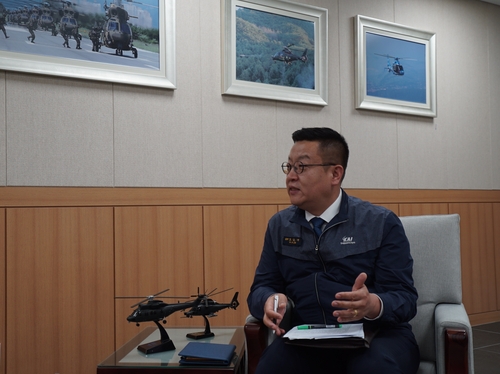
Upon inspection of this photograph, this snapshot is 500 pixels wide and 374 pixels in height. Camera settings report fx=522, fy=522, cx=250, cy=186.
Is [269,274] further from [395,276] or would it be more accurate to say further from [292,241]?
[395,276]

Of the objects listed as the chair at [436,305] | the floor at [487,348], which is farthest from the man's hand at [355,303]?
the floor at [487,348]

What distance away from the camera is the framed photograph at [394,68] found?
4988 mm

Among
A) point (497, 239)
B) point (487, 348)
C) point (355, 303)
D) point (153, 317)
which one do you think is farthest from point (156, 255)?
point (497, 239)

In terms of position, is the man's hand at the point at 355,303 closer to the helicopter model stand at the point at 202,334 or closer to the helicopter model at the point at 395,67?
the helicopter model stand at the point at 202,334

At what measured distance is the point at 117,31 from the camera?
378 cm

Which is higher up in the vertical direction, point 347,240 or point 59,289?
point 347,240

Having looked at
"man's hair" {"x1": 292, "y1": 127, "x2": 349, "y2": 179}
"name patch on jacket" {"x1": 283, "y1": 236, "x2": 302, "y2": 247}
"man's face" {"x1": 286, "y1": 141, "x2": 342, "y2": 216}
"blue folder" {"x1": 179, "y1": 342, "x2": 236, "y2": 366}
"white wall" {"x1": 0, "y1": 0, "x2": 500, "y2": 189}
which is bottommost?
"blue folder" {"x1": 179, "y1": 342, "x2": 236, "y2": 366}

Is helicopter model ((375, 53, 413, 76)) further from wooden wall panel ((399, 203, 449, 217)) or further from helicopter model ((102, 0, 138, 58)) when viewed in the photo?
helicopter model ((102, 0, 138, 58))

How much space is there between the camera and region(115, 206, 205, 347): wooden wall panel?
3732 mm

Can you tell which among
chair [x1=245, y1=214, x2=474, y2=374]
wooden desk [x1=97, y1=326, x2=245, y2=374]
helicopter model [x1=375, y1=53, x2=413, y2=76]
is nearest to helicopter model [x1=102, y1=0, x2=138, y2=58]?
wooden desk [x1=97, y1=326, x2=245, y2=374]

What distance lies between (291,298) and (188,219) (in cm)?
166

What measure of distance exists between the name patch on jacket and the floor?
7.58 ft

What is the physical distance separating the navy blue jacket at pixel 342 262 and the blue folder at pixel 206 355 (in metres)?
0.23

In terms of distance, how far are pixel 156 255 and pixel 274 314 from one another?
1.84 meters
